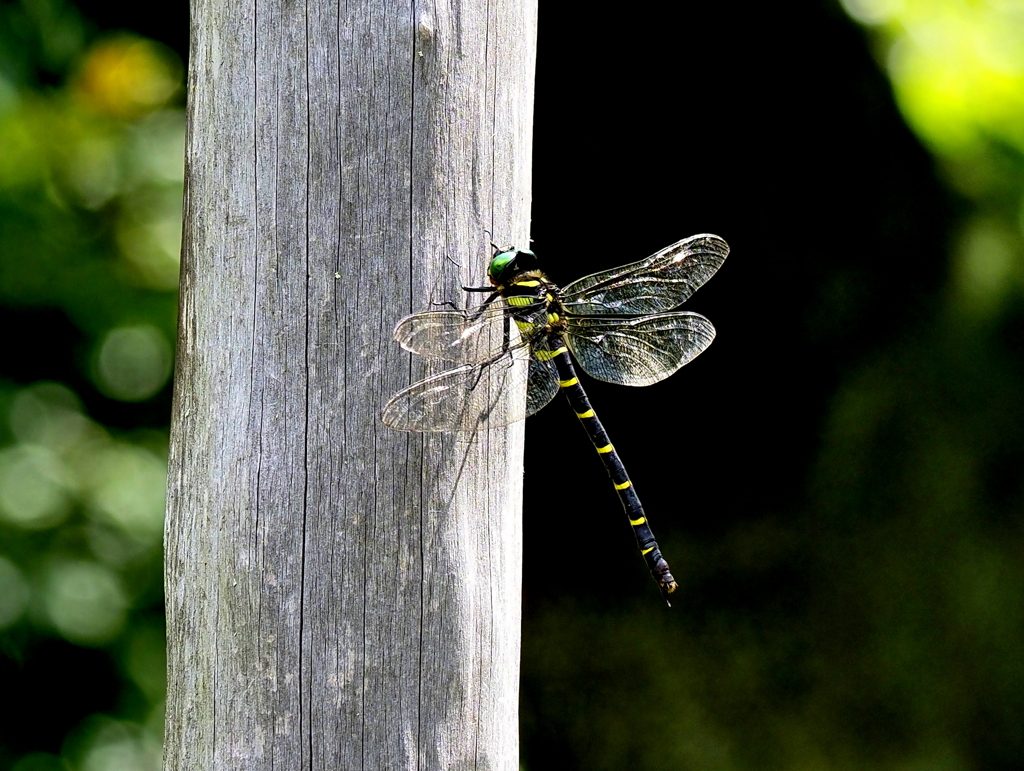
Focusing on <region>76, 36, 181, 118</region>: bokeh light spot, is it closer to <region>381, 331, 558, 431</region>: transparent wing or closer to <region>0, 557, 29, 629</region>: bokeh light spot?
<region>0, 557, 29, 629</region>: bokeh light spot

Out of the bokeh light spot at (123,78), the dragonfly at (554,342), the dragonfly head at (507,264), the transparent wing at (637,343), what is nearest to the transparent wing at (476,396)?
the dragonfly at (554,342)

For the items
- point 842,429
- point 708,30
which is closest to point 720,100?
point 708,30

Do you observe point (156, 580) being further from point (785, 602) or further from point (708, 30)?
point (708, 30)

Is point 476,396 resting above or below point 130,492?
below

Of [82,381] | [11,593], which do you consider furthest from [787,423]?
[11,593]

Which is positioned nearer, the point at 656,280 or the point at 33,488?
the point at 656,280

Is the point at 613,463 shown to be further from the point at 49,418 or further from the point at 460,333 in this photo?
the point at 49,418
